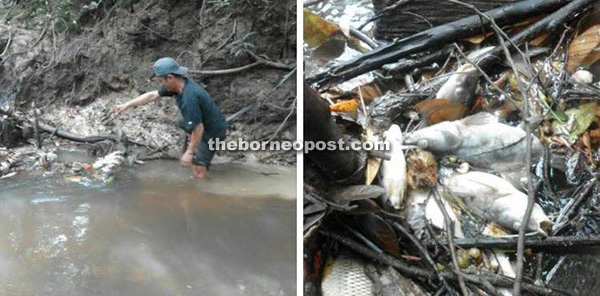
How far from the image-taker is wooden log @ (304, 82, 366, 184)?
2.68 feet

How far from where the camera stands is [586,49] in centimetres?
120

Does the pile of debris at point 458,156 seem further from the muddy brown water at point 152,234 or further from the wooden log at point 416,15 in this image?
the muddy brown water at point 152,234

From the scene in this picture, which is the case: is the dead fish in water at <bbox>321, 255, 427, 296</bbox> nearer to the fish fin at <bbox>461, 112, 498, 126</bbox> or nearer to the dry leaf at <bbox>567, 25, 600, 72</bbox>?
the fish fin at <bbox>461, 112, 498, 126</bbox>

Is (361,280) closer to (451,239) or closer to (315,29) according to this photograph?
(451,239)

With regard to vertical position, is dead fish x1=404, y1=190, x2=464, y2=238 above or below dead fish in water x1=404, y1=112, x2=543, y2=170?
below

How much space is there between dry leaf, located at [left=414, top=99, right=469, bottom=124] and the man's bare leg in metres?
1.52

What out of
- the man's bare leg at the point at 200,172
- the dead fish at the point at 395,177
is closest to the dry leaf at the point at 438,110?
the dead fish at the point at 395,177

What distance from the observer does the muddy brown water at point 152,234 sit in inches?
62.1

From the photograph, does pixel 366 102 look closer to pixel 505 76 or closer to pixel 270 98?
pixel 505 76

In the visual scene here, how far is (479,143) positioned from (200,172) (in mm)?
1627

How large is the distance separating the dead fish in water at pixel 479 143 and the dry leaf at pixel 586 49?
0.85 ft

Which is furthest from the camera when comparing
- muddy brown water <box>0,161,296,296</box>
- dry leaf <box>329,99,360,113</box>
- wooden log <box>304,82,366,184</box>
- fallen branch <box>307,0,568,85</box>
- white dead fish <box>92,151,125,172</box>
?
white dead fish <box>92,151,125,172</box>

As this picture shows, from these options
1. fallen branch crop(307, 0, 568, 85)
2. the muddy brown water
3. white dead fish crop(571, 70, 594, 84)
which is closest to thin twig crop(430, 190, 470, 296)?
fallen branch crop(307, 0, 568, 85)

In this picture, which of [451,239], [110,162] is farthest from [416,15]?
[110,162]
